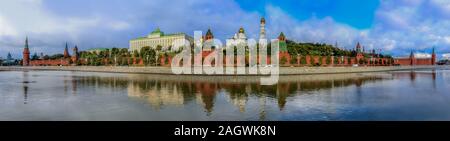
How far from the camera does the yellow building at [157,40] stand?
93569 mm

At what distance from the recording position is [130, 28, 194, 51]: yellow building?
93569 millimetres

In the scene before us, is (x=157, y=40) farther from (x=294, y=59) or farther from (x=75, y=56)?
(x=294, y=59)

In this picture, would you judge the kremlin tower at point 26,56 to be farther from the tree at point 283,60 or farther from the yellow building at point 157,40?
the tree at point 283,60

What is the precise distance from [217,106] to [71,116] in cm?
518

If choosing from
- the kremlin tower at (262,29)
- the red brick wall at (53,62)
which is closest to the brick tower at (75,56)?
the red brick wall at (53,62)

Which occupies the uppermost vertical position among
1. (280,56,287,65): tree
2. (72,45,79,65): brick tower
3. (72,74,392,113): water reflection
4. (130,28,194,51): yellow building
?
(130,28,194,51): yellow building

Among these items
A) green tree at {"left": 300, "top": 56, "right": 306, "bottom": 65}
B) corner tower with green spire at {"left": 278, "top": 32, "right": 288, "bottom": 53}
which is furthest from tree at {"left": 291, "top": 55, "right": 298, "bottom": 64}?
corner tower with green spire at {"left": 278, "top": 32, "right": 288, "bottom": 53}

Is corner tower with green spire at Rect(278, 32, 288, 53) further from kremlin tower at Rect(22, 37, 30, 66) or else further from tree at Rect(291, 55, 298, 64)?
kremlin tower at Rect(22, 37, 30, 66)

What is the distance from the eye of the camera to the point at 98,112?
1222 cm

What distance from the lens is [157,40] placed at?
325 ft

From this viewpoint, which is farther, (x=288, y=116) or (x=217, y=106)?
(x=217, y=106)

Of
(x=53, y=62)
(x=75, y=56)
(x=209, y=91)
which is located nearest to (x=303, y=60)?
(x=209, y=91)
